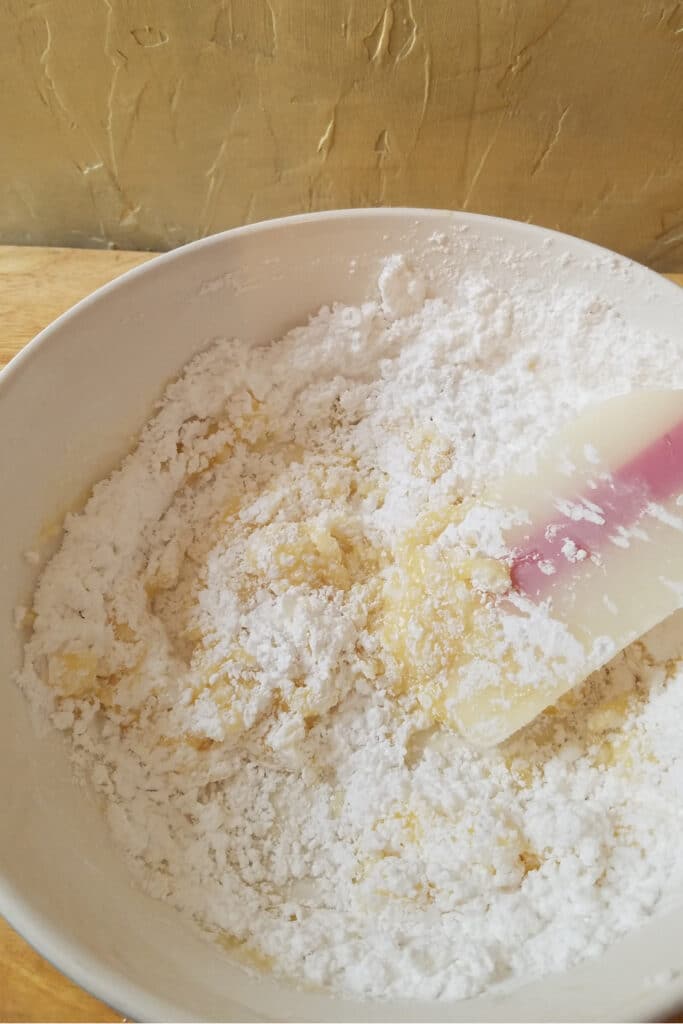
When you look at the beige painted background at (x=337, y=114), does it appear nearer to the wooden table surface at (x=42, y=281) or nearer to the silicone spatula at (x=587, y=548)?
the wooden table surface at (x=42, y=281)

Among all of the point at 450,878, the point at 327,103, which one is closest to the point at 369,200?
the point at 327,103

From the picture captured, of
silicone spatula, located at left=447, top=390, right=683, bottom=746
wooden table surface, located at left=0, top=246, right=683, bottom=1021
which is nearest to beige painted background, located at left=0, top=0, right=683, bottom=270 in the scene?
wooden table surface, located at left=0, top=246, right=683, bottom=1021

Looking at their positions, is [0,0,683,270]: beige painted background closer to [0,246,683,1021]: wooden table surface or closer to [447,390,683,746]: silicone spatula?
[0,246,683,1021]: wooden table surface

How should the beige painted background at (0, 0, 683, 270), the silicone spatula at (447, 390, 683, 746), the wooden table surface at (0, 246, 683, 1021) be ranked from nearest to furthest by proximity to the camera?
1. the silicone spatula at (447, 390, 683, 746)
2. the beige painted background at (0, 0, 683, 270)
3. the wooden table surface at (0, 246, 683, 1021)

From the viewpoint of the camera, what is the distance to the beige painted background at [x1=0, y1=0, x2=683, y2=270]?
833 mm

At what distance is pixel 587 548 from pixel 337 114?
0.57m

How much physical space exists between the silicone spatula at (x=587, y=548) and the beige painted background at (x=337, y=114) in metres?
0.34

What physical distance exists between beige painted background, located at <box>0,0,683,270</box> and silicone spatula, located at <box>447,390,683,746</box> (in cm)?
34

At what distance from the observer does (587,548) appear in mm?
763

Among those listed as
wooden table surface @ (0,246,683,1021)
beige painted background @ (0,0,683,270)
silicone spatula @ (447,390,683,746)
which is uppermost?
beige painted background @ (0,0,683,270)

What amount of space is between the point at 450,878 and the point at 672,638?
311mm

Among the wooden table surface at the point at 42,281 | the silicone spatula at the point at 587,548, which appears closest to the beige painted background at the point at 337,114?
the wooden table surface at the point at 42,281

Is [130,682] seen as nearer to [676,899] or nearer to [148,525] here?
[148,525]

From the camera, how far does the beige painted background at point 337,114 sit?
0.83 metres
